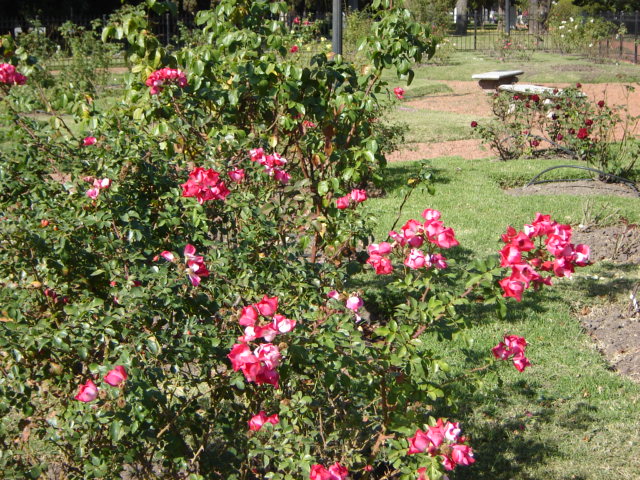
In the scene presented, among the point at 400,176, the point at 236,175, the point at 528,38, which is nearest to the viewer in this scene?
the point at 236,175

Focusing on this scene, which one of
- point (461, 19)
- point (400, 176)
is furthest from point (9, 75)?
point (461, 19)

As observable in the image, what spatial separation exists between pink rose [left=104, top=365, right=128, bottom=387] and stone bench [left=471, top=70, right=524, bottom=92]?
12311mm

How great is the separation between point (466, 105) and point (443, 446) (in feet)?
43.9

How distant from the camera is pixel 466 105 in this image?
14758 mm

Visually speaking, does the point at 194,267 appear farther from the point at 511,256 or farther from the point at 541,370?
the point at 541,370

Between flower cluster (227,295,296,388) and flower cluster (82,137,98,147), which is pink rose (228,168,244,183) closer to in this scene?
flower cluster (82,137,98,147)

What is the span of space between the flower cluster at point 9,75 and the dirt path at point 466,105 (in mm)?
6284

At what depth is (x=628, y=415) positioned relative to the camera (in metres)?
3.54

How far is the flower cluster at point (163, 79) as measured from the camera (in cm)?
302

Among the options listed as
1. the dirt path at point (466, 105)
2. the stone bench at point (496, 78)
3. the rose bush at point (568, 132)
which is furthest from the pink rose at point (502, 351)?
the stone bench at point (496, 78)

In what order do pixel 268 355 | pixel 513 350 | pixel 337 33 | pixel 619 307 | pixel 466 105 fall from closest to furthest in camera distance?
pixel 268 355
pixel 513 350
pixel 619 307
pixel 337 33
pixel 466 105

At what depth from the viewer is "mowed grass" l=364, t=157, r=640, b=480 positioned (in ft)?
10.4

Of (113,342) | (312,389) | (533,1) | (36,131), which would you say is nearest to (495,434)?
(312,389)

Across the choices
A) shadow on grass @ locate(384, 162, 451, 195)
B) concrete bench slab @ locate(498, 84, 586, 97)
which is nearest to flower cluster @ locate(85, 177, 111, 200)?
shadow on grass @ locate(384, 162, 451, 195)
